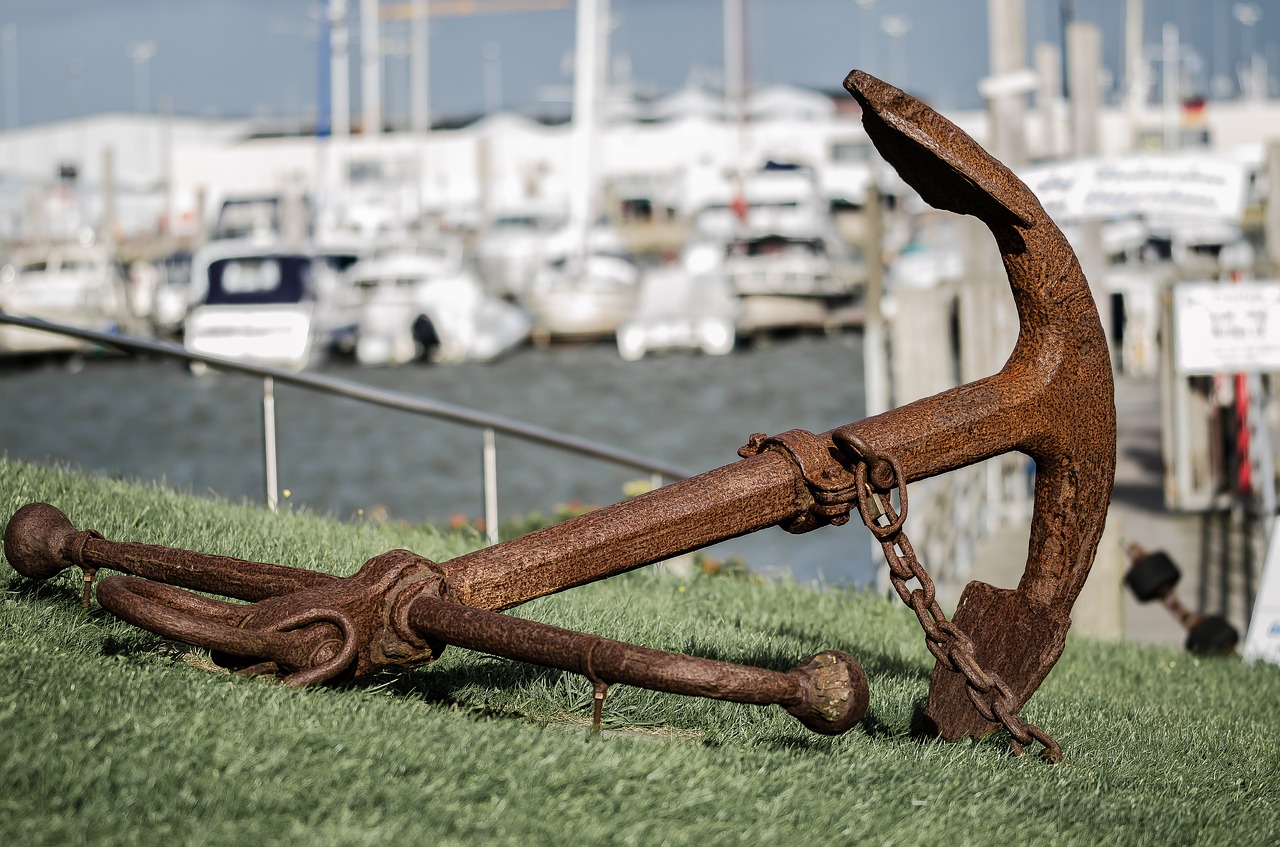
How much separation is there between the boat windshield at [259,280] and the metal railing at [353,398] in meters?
27.9

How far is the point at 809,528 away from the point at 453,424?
11.4ft

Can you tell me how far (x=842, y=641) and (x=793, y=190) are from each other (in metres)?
44.6

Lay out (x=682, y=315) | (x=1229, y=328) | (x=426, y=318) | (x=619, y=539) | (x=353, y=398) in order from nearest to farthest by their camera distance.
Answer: (x=619, y=539) → (x=353, y=398) → (x=1229, y=328) → (x=426, y=318) → (x=682, y=315)

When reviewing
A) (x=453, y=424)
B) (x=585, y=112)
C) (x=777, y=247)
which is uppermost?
(x=585, y=112)

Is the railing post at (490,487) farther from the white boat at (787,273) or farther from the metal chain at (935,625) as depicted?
the white boat at (787,273)

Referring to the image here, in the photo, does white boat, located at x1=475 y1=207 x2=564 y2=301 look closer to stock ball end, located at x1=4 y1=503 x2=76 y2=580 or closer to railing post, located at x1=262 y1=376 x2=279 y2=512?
railing post, located at x1=262 y1=376 x2=279 y2=512

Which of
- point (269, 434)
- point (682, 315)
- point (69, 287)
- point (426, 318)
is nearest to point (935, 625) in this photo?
point (269, 434)

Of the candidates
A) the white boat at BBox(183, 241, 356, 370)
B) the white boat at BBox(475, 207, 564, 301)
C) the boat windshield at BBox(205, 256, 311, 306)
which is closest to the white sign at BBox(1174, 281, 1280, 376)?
the white boat at BBox(183, 241, 356, 370)

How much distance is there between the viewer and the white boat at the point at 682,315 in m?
35.3

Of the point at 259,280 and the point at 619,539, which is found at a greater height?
the point at 259,280

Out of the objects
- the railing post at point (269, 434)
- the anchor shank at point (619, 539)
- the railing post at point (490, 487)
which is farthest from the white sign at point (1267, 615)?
the anchor shank at point (619, 539)

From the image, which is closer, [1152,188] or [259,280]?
[1152,188]

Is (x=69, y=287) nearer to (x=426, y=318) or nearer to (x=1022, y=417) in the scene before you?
(x=426, y=318)

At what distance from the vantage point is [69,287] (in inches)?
1464
